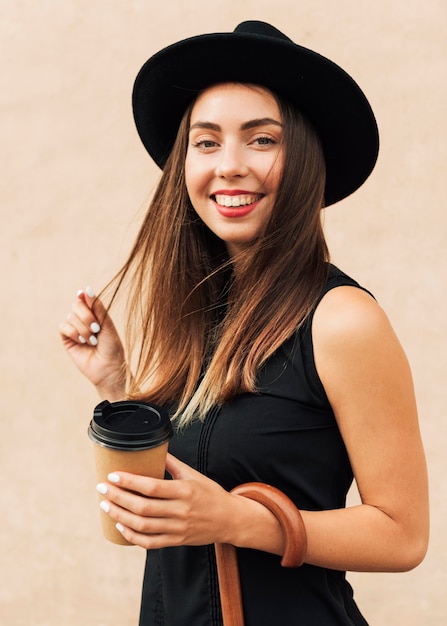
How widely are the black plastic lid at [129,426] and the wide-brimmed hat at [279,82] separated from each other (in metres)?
0.72

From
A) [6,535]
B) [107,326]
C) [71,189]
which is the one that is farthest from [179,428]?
[6,535]

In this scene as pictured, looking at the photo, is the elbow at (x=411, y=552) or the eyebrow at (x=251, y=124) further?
the eyebrow at (x=251, y=124)

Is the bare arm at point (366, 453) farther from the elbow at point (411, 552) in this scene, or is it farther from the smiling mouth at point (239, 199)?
the smiling mouth at point (239, 199)

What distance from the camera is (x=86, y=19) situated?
3.74 meters

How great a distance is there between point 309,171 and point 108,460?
0.73m

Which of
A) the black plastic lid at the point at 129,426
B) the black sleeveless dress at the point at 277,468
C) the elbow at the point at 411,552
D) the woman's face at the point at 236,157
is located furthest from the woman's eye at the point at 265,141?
the elbow at the point at 411,552

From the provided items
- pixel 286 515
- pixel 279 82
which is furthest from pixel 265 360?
pixel 279 82

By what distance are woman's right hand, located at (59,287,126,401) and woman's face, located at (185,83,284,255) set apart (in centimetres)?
47

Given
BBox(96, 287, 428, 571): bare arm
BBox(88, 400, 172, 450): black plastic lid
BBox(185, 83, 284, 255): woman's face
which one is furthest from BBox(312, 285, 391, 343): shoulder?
BBox(88, 400, 172, 450): black plastic lid

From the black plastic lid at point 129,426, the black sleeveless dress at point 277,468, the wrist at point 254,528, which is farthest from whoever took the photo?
the black sleeveless dress at point 277,468

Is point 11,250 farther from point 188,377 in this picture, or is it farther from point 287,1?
point 188,377

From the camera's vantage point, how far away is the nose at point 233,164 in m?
1.68

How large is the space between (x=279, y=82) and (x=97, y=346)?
807mm

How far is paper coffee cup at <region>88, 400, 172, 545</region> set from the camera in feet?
4.28
